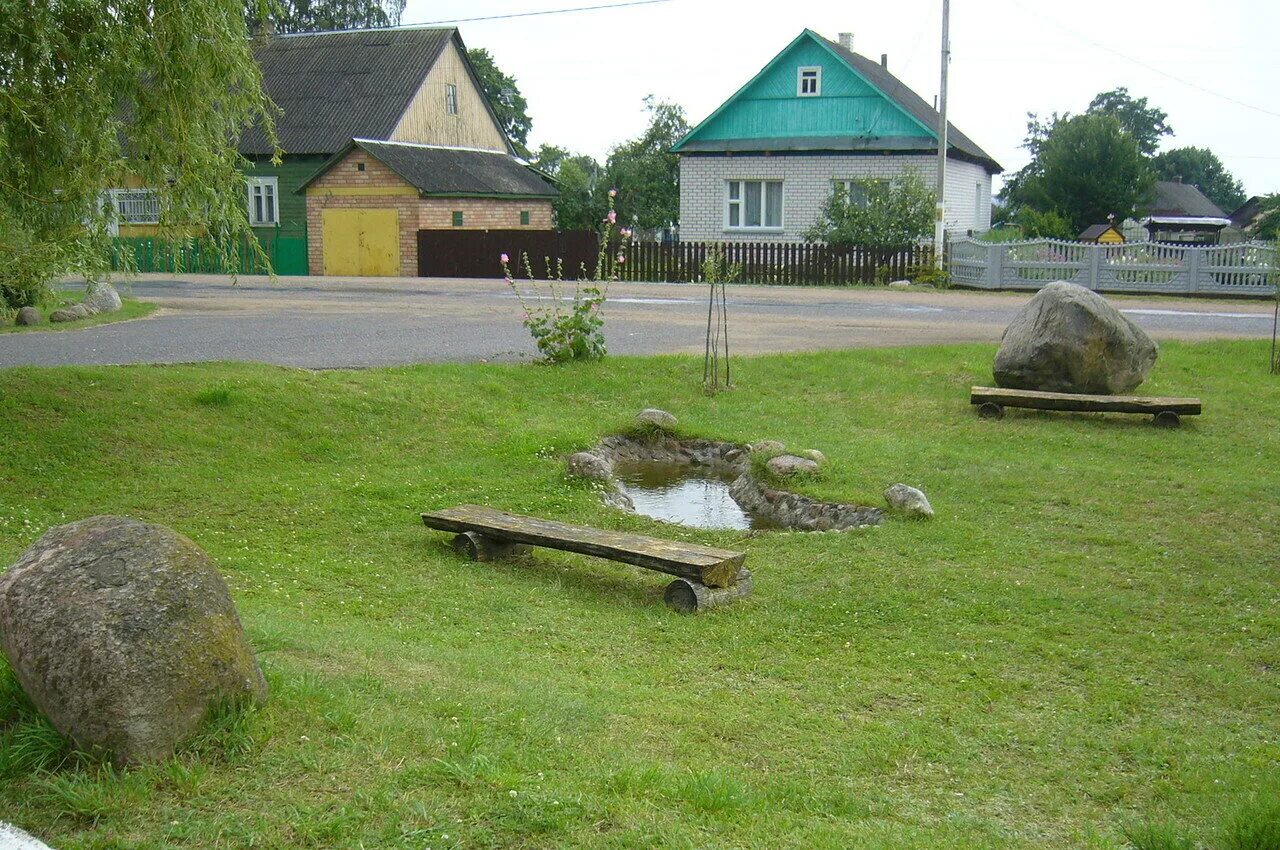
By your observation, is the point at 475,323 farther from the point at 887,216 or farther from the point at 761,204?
the point at 761,204

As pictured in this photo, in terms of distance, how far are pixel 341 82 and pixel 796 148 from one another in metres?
16.1

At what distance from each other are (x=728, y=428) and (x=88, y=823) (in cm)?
994

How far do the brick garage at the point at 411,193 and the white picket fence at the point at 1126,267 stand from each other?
16.2 metres

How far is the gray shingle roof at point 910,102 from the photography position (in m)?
40.3

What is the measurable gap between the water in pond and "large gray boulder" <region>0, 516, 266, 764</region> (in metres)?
5.99

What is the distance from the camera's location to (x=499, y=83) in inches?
2574

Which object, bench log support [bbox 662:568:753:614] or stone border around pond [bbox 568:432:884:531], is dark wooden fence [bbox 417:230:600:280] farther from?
bench log support [bbox 662:568:753:614]

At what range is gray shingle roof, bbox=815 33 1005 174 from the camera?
40312 mm

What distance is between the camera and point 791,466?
11.6 m

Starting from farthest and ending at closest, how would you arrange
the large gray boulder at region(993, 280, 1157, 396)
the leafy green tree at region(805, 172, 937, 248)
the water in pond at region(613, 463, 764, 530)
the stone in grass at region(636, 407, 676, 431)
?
the leafy green tree at region(805, 172, 937, 248) → the large gray boulder at region(993, 280, 1157, 396) → the stone in grass at region(636, 407, 676, 431) → the water in pond at region(613, 463, 764, 530)

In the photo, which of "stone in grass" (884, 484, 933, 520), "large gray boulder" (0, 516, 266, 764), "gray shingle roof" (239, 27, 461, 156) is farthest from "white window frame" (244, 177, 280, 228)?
"large gray boulder" (0, 516, 266, 764)

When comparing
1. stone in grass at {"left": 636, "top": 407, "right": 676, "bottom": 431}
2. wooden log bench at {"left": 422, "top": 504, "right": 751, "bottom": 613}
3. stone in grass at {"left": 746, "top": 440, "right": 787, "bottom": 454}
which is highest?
stone in grass at {"left": 636, "top": 407, "right": 676, "bottom": 431}

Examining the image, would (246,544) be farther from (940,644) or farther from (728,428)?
(728,428)

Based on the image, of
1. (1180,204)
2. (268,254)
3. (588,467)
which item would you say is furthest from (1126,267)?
(1180,204)
